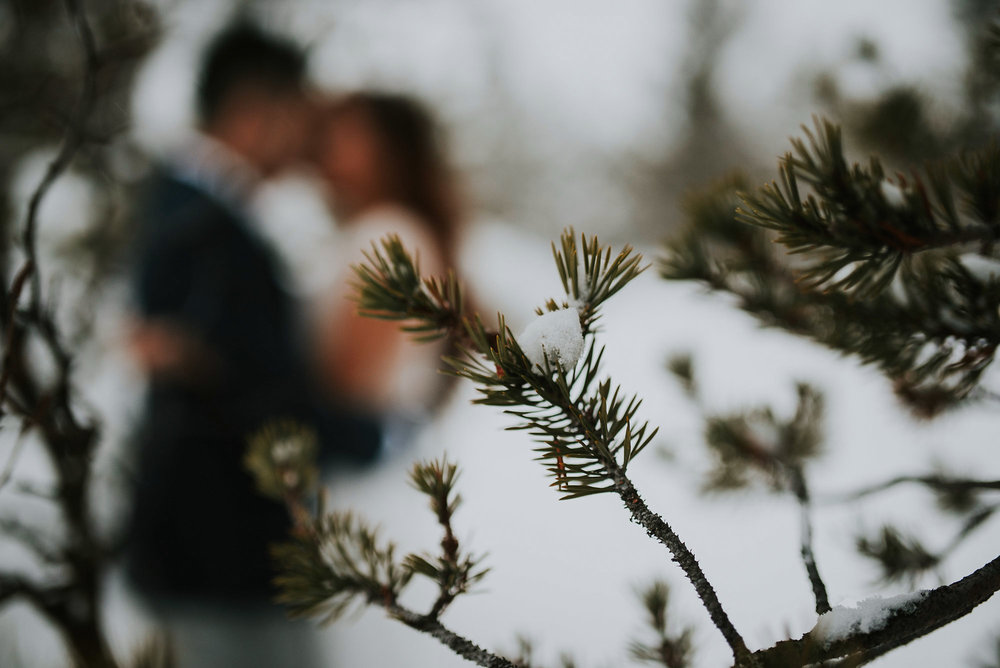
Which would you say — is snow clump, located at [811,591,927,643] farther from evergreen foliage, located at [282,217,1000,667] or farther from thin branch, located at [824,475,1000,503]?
thin branch, located at [824,475,1000,503]

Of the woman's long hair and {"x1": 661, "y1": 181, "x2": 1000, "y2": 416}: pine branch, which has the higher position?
the woman's long hair

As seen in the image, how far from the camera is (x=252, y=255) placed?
1228 mm

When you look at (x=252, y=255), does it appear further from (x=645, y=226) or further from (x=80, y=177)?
(x=645, y=226)

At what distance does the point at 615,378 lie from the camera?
113cm

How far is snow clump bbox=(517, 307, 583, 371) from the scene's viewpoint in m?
0.18

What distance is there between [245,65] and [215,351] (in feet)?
2.54

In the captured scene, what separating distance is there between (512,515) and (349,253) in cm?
82

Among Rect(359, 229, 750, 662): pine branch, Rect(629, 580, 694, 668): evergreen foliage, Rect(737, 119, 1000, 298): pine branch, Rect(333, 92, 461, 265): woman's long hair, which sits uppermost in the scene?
Rect(333, 92, 461, 265): woman's long hair

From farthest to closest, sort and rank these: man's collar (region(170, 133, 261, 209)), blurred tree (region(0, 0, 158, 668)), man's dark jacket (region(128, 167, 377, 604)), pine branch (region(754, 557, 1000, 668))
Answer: man's collar (region(170, 133, 261, 209)), man's dark jacket (region(128, 167, 377, 604)), blurred tree (region(0, 0, 158, 668)), pine branch (region(754, 557, 1000, 668))

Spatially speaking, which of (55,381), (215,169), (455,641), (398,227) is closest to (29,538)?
(55,381)

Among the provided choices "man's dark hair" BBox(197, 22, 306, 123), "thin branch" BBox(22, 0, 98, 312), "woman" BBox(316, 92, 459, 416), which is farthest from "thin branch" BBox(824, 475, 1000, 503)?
"man's dark hair" BBox(197, 22, 306, 123)

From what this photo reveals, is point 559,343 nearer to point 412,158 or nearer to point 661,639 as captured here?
point 661,639

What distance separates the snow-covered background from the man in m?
0.08

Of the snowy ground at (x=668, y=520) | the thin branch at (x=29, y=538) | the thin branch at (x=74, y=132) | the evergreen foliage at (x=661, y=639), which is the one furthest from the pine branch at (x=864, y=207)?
the thin branch at (x=29, y=538)
